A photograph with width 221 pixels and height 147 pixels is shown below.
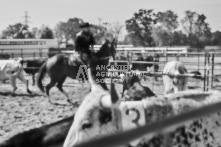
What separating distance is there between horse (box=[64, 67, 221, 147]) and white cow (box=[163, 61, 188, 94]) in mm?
4442

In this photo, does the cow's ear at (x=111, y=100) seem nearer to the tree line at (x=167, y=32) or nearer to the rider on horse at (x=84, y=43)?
the rider on horse at (x=84, y=43)

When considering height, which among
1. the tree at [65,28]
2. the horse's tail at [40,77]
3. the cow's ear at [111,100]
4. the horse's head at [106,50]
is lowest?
the horse's tail at [40,77]

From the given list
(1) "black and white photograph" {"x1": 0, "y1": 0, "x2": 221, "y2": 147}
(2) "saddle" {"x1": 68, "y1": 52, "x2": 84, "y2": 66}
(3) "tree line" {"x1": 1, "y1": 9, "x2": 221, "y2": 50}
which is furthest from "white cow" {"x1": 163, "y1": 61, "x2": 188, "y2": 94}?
(3) "tree line" {"x1": 1, "y1": 9, "x2": 221, "y2": 50}

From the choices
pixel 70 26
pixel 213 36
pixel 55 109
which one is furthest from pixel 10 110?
pixel 70 26

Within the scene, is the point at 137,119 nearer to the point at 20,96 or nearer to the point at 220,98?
the point at 220,98

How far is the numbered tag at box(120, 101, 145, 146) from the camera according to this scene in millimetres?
1880

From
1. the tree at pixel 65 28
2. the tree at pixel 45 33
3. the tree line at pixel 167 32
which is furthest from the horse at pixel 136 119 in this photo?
the tree at pixel 65 28

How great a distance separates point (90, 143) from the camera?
0.89 metres

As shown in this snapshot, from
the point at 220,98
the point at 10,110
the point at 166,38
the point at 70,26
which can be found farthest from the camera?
the point at 70,26

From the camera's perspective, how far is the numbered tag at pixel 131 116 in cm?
188

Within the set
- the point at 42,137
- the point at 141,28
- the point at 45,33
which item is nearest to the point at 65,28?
the point at 141,28

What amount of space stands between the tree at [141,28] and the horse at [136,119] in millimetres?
52664

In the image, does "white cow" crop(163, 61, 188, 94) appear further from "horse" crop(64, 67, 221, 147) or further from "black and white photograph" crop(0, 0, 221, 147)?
"horse" crop(64, 67, 221, 147)

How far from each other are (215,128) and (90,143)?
1.59m
